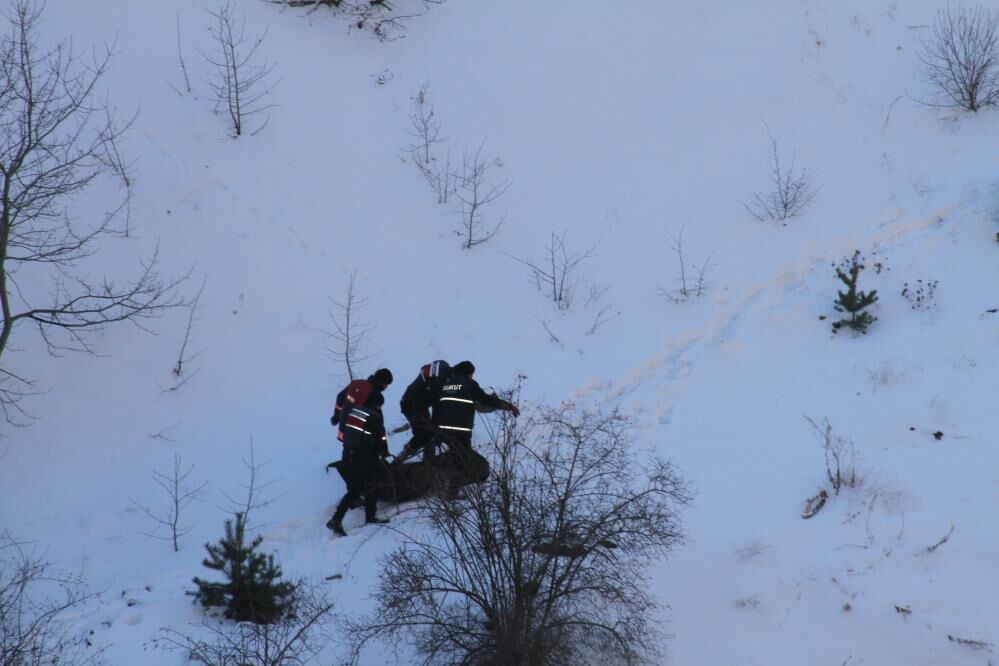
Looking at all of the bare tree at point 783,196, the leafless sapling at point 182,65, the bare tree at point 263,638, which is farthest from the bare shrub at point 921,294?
the leafless sapling at point 182,65

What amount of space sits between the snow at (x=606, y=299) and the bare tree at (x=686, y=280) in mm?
135

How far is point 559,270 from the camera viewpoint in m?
15.0

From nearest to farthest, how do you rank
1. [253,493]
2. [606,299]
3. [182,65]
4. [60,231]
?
1. [253,493]
2. [60,231]
3. [606,299]
4. [182,65]

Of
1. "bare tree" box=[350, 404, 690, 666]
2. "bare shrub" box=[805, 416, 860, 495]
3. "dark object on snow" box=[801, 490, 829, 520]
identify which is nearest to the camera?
"bare tree" box=[350, 404, 690, 666]

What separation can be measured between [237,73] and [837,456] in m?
12.3

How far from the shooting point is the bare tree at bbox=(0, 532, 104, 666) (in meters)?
8.35

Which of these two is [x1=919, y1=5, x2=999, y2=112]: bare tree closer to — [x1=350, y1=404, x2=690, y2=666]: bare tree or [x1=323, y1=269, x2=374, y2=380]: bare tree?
[x1=323, y1=269, x2=374, y2=380]: bare tree

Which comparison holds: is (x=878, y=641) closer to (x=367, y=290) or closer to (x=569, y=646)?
(x=569, y=646)

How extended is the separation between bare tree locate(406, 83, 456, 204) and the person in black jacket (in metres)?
5.66

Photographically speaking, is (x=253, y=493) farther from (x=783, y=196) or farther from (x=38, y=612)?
(x=783, y=196)

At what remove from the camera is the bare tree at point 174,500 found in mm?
11195

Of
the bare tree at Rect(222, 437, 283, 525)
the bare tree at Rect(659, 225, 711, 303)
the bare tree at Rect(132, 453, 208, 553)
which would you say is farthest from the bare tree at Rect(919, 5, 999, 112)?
the bare tree at Rect(132, 453, 208, 553)

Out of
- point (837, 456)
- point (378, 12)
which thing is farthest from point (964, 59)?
point (378, 12)

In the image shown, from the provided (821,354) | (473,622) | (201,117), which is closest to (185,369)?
(201,117)
